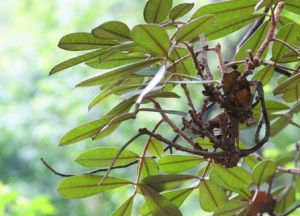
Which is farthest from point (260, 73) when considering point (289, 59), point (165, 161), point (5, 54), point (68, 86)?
point (5, 54)

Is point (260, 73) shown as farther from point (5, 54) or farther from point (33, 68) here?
point (5, 54)

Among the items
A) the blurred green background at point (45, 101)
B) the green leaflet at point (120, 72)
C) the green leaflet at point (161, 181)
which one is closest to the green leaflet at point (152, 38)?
the green leaflet at point (120, 72)

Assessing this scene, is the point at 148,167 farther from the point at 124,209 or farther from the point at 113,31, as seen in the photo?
the point at 113,31

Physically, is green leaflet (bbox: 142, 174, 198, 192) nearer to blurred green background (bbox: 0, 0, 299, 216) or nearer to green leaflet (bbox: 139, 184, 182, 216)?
green leaflet (bbox: 139, 184, 182, 216)

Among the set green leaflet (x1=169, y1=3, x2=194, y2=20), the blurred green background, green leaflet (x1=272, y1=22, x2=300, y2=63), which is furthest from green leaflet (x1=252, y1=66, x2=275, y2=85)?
the blurred green background

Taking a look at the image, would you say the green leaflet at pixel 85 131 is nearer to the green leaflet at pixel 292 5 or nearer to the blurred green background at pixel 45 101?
the green leaflet at pixel 292 5
